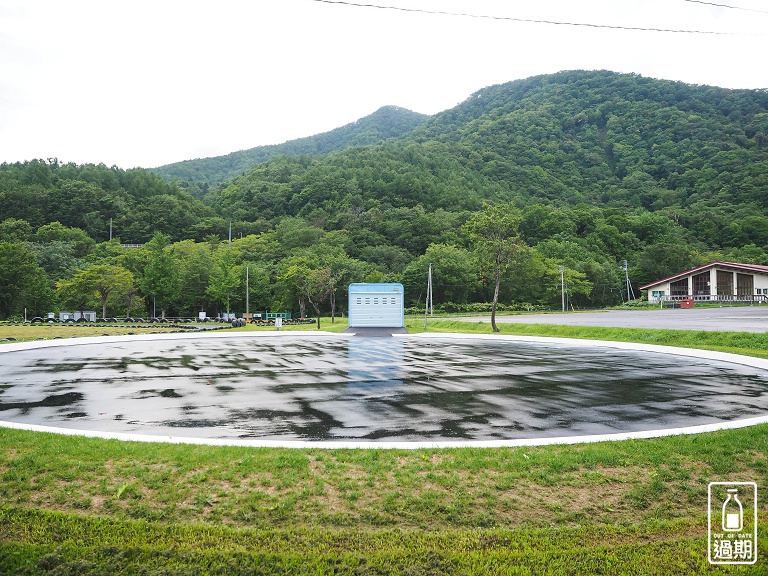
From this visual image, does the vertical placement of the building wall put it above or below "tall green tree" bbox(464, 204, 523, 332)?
below

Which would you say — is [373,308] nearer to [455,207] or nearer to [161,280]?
[161,280]

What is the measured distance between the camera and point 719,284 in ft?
194

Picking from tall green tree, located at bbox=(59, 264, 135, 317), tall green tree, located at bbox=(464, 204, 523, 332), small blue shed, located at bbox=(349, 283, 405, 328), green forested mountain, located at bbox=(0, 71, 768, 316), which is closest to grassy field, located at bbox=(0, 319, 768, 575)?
tall green tree, located at bbox=(464, 204, 523, 332)

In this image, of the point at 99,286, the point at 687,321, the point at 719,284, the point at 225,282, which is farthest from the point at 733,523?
the point at 719,284

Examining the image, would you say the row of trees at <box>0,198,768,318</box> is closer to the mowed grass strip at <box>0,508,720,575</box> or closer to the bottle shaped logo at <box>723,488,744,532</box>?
the mowed grass strip at <box>0,508,720,575</box>

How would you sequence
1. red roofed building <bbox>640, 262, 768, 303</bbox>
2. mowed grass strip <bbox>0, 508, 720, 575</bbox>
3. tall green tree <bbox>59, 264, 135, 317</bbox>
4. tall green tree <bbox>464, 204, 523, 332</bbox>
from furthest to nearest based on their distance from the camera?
red roofed building <bbox>640, 262, 768, 303</bbox> < tall green tree <bbox>59, 264, 135, 317</bbox> < tall green tree <bbox>464, 204, 523, 332</bbox> < mowed grass strip <bbox>0, 508, 720, 575</bbox>

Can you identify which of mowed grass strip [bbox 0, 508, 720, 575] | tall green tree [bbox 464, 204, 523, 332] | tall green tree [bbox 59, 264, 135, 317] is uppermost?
tall green tree [bbox 464, 204, 523, 332]

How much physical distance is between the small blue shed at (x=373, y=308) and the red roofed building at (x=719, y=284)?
130ft

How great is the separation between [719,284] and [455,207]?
3926 cm

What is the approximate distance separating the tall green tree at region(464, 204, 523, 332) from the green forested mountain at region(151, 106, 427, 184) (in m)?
82.5

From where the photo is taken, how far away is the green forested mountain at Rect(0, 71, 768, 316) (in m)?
64.7

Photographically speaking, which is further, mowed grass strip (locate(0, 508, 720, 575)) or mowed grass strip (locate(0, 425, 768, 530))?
mowed grass strip (locate(0, 425, 768, 530))

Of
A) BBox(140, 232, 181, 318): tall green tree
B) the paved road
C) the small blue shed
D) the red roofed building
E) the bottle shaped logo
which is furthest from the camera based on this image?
BBox(140, 232, 181, 318): tall green tree

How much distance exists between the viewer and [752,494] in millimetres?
4930
